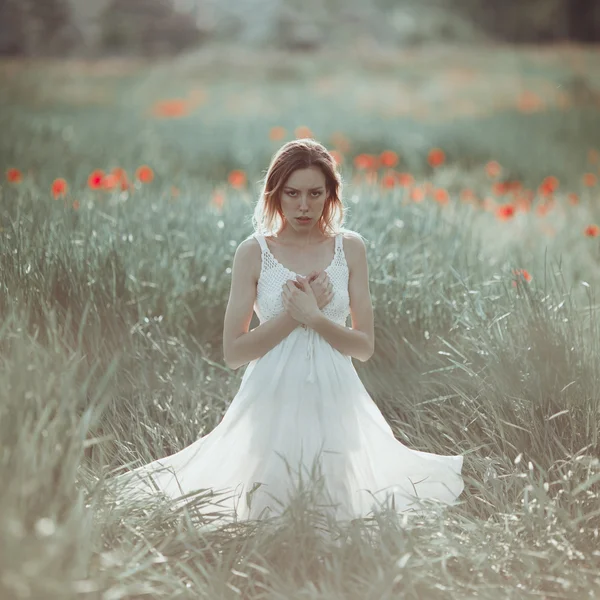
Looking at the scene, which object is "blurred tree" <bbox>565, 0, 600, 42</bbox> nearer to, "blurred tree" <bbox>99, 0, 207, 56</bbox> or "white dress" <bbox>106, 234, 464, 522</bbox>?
"blurred tree" <bbox>99, 0, 207, 56</bbox>

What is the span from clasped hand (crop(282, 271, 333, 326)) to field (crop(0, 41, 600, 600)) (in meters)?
0.58

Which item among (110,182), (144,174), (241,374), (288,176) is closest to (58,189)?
(110,182)

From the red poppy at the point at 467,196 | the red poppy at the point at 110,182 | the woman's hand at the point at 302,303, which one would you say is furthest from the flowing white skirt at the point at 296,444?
the red poppy at the point at 467,196

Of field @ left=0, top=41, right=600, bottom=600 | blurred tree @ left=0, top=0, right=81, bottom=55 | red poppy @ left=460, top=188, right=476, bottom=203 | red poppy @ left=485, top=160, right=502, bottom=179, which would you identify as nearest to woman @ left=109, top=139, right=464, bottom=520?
field @ left=0, top=41, right=600, bottom=600

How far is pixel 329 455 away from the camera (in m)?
2.56

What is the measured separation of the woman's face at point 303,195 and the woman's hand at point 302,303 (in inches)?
7.9

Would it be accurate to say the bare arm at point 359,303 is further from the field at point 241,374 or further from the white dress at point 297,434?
the field at point 241,374

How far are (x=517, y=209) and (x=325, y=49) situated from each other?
9.12 metres

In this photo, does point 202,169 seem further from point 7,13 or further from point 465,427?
point 465,427

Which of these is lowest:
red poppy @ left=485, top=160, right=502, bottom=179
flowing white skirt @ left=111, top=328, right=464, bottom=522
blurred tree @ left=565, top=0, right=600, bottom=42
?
flowing white skirt @ left=111, top=328, right=464, bottom=522

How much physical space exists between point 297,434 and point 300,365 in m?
0.21

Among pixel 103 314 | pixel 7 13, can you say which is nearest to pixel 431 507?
pixel 103 314

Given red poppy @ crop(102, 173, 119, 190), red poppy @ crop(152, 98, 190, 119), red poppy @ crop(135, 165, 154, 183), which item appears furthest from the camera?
red poppy @ crop(152, 98, 190, 119)

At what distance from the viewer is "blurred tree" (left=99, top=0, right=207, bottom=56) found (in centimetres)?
1244
